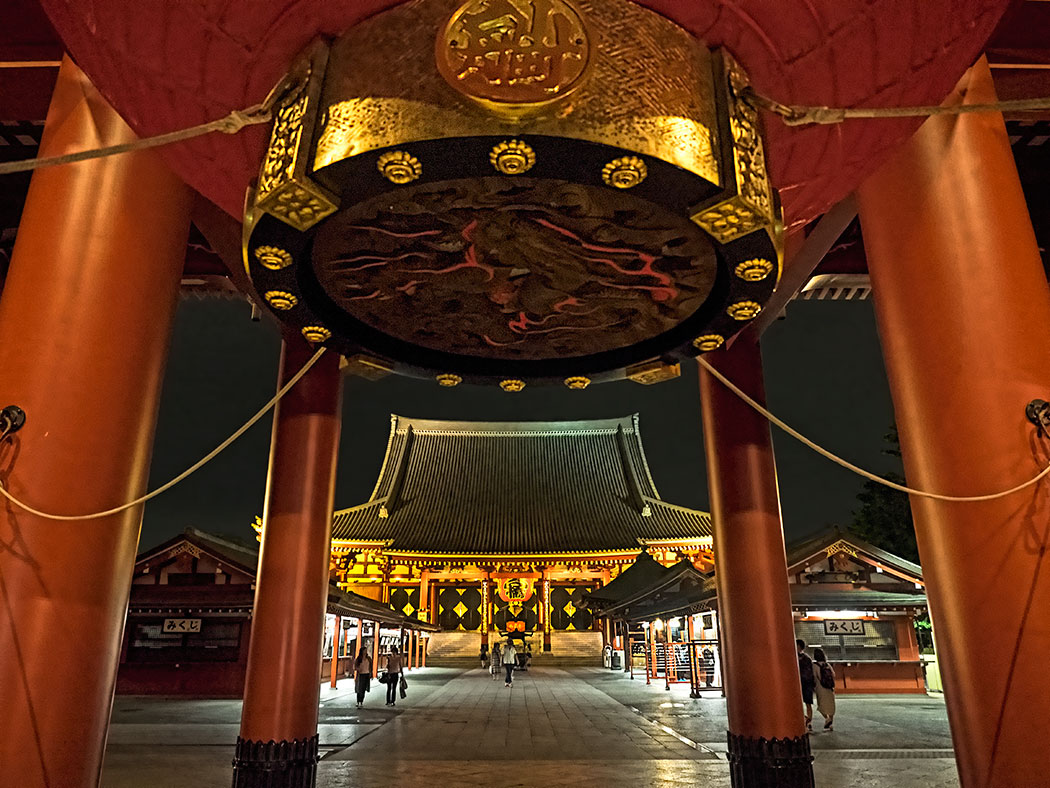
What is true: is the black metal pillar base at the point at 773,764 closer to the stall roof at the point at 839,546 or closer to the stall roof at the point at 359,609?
the stall roof at the point at 359,609

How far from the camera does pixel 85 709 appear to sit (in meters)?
2.39

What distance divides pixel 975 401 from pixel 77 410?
11.2 feet

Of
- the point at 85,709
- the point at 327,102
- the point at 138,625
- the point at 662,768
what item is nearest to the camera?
the point at 327,102

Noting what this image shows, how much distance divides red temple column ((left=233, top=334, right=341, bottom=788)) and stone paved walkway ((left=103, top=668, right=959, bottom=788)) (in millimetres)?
1980

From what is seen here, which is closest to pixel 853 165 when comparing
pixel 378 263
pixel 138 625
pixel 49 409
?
pixel 378 263

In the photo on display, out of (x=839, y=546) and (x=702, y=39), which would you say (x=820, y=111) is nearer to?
(x=702, y=39)

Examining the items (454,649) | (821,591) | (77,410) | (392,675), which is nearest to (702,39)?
(77,410)

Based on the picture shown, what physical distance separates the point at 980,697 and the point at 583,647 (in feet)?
98.5

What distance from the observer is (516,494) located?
33438mm

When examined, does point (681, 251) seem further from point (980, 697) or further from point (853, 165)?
point (980, 697)

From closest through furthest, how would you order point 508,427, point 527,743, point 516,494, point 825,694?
point 527,743
point 825,694
point 516,494
point 508,427

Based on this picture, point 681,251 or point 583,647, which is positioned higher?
point 681,251

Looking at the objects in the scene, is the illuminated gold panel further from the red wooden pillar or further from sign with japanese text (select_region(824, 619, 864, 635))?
the red wooden pillar

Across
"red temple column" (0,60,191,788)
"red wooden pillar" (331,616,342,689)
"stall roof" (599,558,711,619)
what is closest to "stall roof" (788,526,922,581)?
"stall roof" (599,558,711,619)
